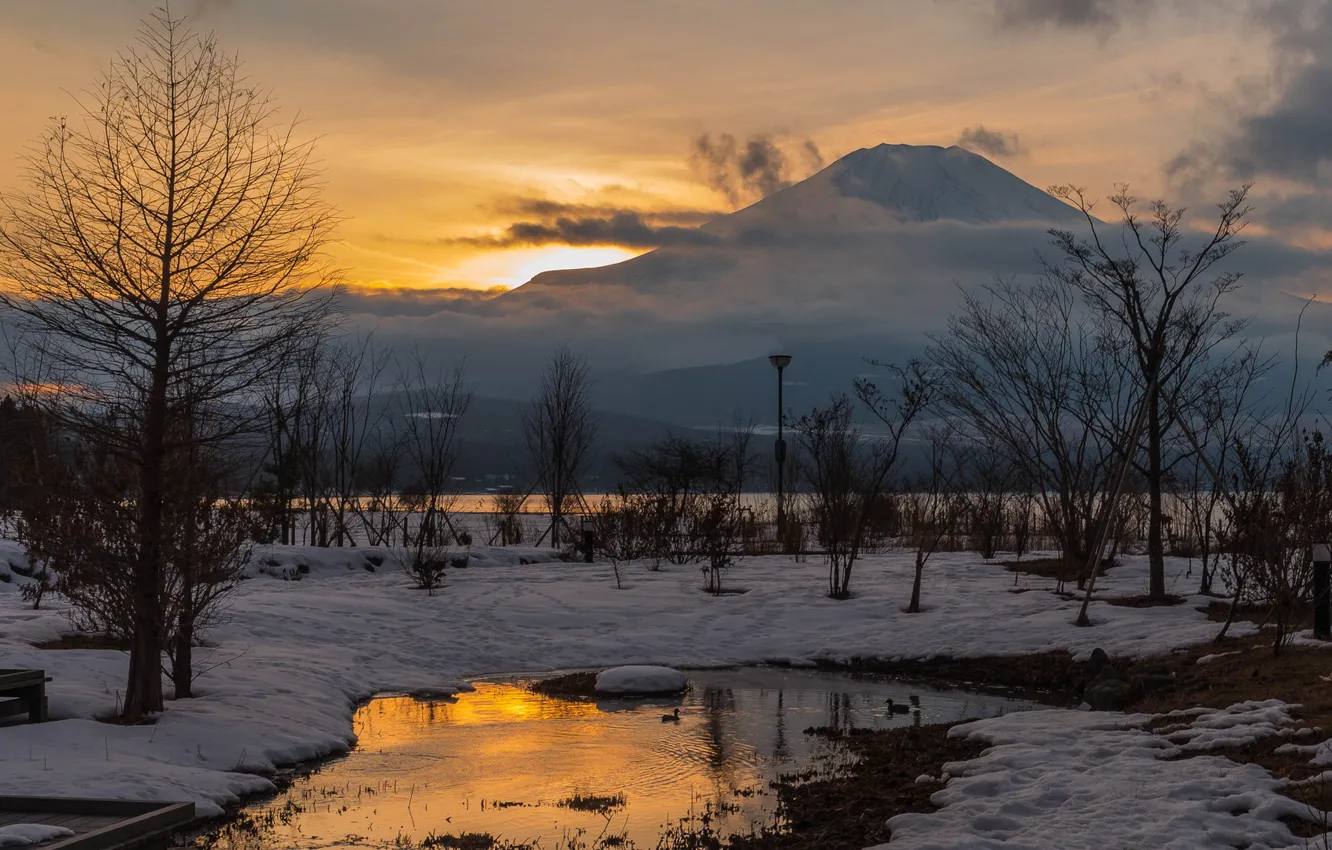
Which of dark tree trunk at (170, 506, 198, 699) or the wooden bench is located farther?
dark tree trunk at (170, 506, 198, 699)

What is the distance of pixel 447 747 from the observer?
35.3ft

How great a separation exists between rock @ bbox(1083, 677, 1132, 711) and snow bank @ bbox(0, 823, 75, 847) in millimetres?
9264

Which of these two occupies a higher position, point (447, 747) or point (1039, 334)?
point (1039, 334)

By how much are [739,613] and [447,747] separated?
8.78m

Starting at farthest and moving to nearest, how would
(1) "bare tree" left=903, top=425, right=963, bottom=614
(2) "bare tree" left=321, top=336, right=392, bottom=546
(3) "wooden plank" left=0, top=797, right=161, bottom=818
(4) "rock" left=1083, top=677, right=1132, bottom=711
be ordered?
(2) "bare tree" left=321, top=336, right=392, bottom=546
(1) "bare tree" left=903, top=425, right=963, bottom=614
(4) "rock" left=1083, top=677, right=1132, bottom=711
(3) "wooden plank" left=0, top=797, right=161, bottom=818

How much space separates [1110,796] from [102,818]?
6.48m

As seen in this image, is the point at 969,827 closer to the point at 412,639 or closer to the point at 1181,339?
the point at 412,639

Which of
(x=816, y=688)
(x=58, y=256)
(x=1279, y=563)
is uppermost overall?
(x=58, y=256)

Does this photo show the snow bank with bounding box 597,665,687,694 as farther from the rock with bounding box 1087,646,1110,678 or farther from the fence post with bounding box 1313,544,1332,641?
the fence post with bounding box 1313,544,1332,641

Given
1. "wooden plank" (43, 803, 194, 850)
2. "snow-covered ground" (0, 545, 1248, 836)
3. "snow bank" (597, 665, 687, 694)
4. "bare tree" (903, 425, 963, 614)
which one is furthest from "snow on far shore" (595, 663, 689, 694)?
"wooden plank" (43, 803, 194, 850)

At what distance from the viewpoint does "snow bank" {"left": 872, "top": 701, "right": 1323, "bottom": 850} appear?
6.86 metres

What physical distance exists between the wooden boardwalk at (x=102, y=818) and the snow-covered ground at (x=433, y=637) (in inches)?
45.5

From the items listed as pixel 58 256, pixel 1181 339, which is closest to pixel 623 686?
pixel 58 256

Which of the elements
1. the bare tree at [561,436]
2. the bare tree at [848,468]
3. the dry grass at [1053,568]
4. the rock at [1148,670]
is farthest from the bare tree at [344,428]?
the rock at [1148,670]
